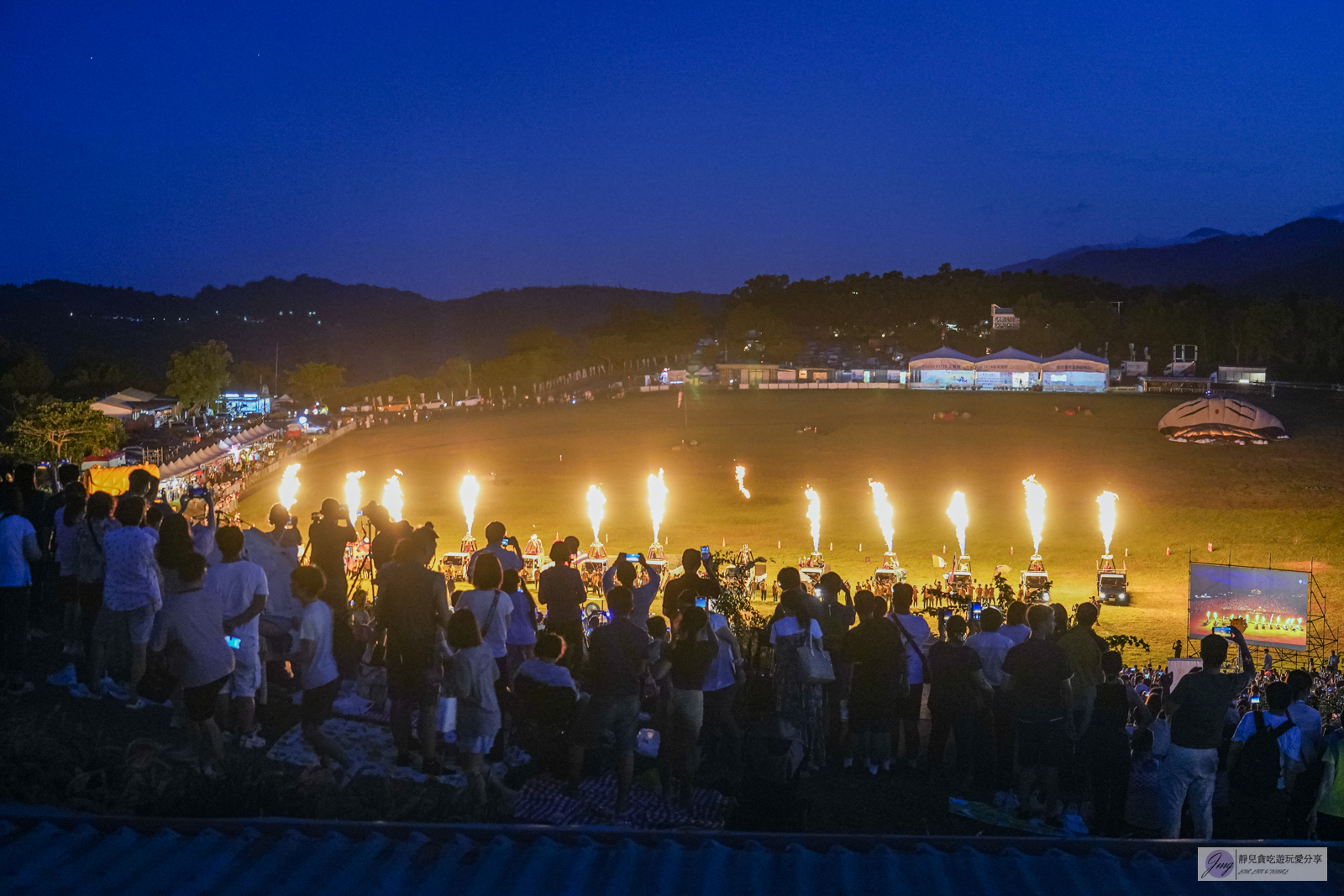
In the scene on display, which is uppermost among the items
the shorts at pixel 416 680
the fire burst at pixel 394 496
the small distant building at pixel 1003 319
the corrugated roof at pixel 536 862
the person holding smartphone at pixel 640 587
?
the small distant building at pixel 1003 319

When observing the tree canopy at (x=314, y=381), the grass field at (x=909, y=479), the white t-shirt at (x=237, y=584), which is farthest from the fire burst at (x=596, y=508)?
the tree canopy at (x=314, y=381)

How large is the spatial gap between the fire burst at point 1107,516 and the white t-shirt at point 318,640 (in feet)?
74.7

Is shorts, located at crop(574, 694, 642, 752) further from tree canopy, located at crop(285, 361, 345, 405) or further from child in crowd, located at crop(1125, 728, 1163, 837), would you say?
tree canopy, located at crop(285, 361, 345, 405)

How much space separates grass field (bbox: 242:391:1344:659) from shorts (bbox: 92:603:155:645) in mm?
14920

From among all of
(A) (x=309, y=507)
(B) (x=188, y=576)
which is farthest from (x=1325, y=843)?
(A) (x=309, y=507)

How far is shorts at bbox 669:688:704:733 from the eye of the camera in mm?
6168

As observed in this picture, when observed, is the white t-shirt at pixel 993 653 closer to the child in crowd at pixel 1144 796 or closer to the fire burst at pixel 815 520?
the child in crowd at pixel 1144 796

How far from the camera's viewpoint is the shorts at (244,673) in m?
6.26

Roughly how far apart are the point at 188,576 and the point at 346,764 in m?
1.37

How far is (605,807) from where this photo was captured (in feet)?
20.0

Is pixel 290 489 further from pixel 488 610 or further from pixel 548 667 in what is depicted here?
pixel 548 667

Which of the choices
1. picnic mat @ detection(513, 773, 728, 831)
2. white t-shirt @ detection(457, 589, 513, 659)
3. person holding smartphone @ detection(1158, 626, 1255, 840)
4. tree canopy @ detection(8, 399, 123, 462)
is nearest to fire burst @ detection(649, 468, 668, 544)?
tree canopy @ detection(8, 399, 123, 462)

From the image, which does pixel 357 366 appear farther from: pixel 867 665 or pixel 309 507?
pixel 867 665

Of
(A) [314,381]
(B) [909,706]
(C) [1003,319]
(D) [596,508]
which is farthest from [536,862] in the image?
(C) [1003,319]
